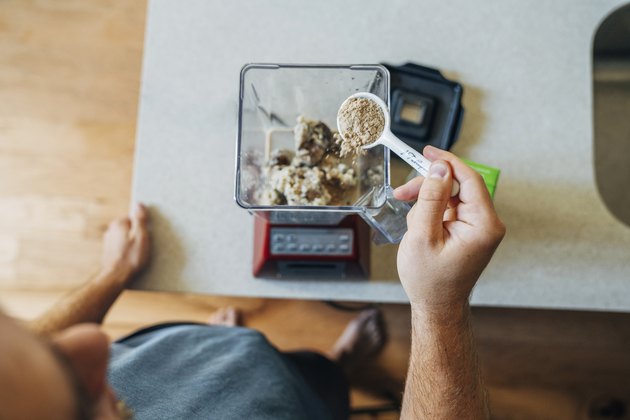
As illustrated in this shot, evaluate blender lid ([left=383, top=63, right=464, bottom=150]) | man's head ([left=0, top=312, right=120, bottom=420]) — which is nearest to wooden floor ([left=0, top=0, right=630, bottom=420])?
blender lid ([left=383, top=63, right=464, bottom=150])

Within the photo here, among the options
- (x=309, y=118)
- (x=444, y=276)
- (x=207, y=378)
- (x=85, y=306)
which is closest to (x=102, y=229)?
(x=85, y=306)

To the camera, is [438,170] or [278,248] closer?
[438,170]

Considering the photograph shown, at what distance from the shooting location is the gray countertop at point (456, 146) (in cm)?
95

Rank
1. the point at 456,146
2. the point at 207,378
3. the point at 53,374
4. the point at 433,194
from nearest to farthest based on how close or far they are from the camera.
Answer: the point at 53,374, the point at 433,194, the point at 207,378, the point at 456,146

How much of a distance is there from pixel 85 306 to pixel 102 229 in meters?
0.55

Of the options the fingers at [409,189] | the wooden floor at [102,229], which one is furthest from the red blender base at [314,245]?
the wooden floor at [102,229]

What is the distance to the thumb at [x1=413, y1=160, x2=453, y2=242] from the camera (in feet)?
2.18

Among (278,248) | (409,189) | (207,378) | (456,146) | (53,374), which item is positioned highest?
(456,146)

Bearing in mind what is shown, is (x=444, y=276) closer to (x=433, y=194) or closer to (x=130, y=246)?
(x=433, y=194)

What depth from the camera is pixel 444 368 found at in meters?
0.77

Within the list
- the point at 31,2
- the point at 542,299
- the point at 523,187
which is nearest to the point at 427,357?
the point at 542,299

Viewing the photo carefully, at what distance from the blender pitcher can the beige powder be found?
5 cm

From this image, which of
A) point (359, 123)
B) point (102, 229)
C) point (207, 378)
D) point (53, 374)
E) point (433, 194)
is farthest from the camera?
point (102, 229)

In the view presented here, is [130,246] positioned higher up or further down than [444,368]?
higher up
